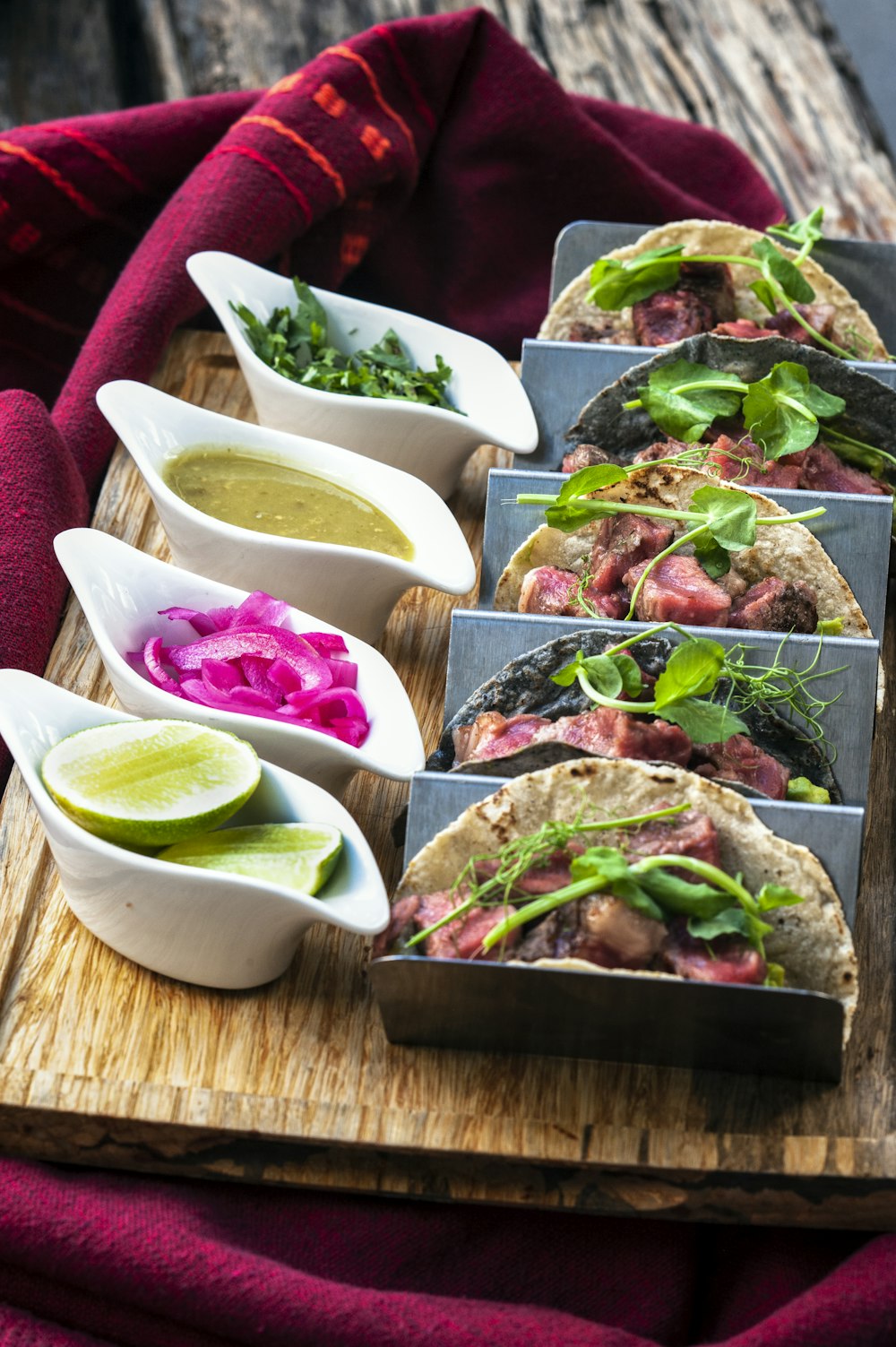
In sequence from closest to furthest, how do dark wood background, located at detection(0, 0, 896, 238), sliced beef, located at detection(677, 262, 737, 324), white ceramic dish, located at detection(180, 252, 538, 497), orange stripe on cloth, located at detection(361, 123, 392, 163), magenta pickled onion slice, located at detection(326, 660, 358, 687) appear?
magenta pickled onion slice, located at detection(326, 660, 358, 687), white ceramic dish, located at detection(180, 252, 538, 497), sliced beef, located at detection(677, 262, 737, 324), orange stripe on cloth, located at detection(361, 123, 392, 163), dark wood background, located at detection(0, 0, 896, 238)

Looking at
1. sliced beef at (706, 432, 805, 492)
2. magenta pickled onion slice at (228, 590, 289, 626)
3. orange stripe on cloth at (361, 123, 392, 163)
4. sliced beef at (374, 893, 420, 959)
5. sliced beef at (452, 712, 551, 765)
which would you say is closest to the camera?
sliced beef at (374, 893, 420, 959)

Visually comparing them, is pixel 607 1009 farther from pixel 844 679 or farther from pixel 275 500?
pixel 275 500

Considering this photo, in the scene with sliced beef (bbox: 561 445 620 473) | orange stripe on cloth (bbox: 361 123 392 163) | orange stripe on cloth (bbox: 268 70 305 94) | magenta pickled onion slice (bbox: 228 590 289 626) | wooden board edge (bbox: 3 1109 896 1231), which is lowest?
wooden board edge (bbox: 3 1109 896 1231)

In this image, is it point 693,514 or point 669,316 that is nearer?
point 693,514

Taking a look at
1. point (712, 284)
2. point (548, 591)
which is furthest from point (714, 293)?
point (548, 591)

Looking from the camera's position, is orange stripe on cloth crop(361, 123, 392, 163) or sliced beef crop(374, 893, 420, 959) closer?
sliced beef crop(374, 893, 420, 959)

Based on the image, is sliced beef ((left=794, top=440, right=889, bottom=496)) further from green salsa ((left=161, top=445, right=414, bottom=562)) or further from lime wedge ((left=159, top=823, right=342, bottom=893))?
lime wedge ((left=159, top=823, right=342, bottom=893))

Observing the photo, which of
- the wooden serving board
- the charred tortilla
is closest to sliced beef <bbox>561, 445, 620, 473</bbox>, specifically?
the charred tortilla

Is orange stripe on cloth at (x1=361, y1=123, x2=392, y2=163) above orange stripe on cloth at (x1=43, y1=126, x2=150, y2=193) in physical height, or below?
below
